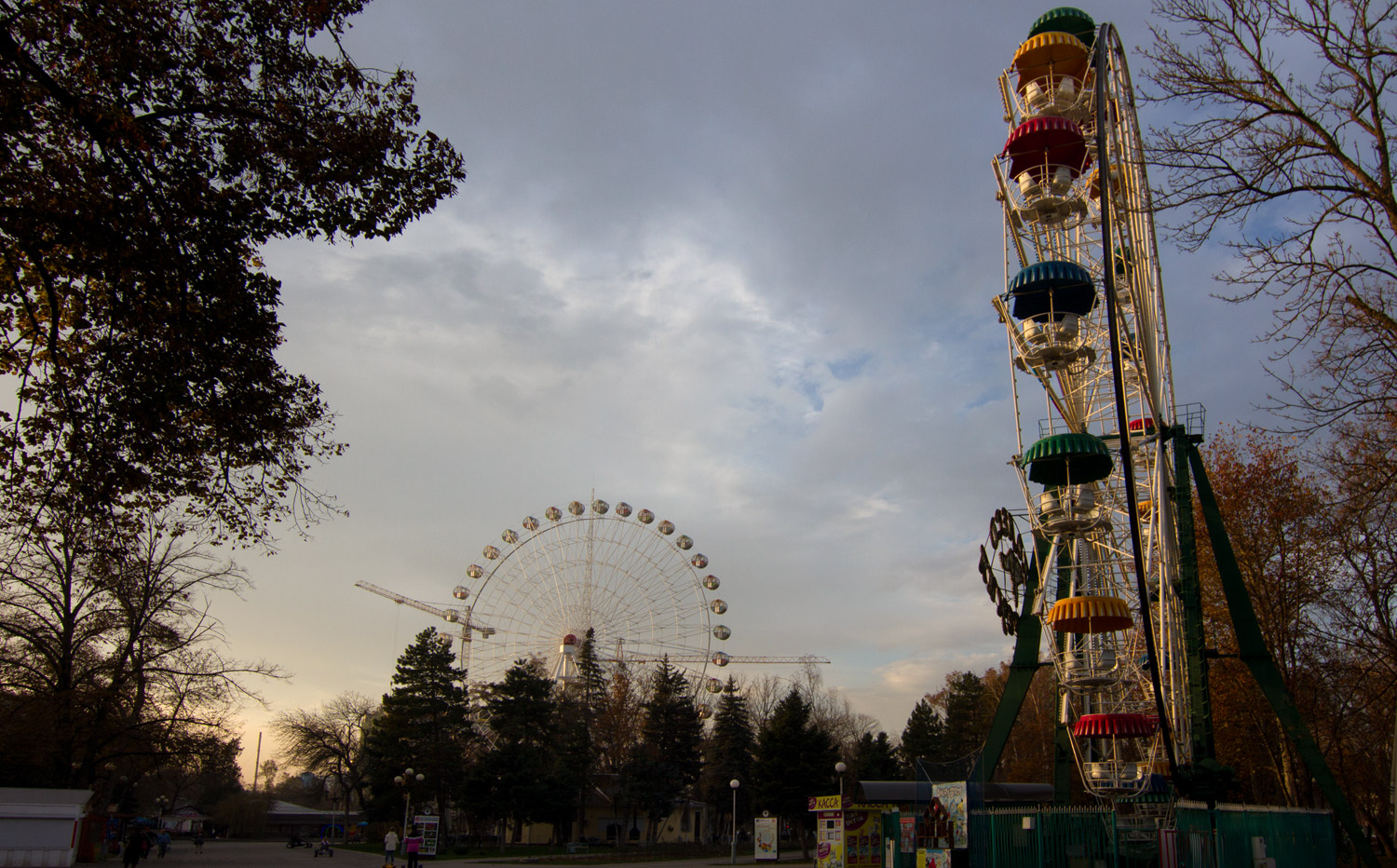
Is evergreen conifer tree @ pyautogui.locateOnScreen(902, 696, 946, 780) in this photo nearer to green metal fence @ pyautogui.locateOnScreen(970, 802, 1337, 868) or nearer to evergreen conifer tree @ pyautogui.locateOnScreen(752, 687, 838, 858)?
evergreen conifer tree @ pyautogui.locateOnScreen(752, 687, 838, 858)

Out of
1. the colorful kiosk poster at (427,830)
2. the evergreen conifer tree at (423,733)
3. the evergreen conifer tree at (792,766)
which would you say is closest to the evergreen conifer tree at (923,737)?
the evergreen conifer tree at (792,766)

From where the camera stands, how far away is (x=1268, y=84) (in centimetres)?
852

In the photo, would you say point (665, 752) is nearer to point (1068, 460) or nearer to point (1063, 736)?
point (1063, 736)

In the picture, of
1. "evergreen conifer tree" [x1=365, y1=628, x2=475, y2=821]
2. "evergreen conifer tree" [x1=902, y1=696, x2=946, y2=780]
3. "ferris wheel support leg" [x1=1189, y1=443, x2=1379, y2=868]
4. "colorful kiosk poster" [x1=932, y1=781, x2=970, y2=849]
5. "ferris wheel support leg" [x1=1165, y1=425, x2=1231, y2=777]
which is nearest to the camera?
"colorful kiosk poster" [x1=932, y1=781, x2=970, y2=849]

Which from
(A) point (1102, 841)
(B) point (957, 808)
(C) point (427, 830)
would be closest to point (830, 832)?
(B) point (957, 808)

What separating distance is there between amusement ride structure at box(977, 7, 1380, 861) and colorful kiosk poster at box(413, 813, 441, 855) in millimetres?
18542

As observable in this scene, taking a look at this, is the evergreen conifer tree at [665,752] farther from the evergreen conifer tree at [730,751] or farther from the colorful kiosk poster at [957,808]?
the colorful kiosk poster at [957,808]

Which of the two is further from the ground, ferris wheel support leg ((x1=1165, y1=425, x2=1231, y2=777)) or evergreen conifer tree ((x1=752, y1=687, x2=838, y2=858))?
ferris wheel support leg ((x1=1165, y1=425, x2=1231, y2=777))

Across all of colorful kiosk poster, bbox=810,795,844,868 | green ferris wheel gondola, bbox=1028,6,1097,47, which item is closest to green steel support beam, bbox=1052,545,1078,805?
colorful kiosk poster, bbox=810,795,844,868

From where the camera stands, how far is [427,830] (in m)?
32.2

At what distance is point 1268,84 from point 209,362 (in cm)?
1004

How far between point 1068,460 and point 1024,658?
355 inches

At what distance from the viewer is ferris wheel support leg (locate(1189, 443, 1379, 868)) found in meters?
22.4

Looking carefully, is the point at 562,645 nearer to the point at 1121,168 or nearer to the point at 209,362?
the point at 1121,168
